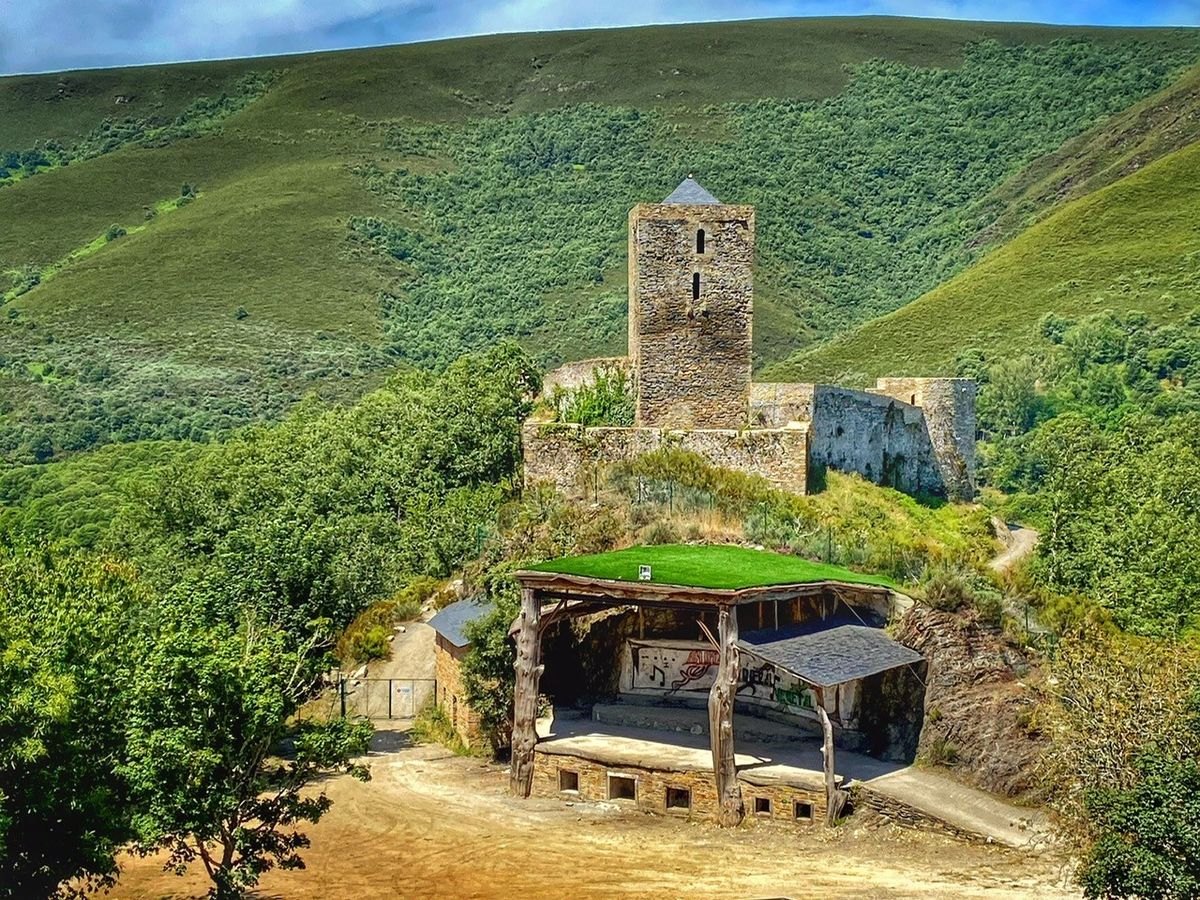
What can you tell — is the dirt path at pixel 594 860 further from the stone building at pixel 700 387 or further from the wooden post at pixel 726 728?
the stone building at pixel 700 387

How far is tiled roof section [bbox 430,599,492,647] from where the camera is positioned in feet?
81.8

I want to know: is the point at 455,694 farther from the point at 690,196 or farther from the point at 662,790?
the point at 690,196

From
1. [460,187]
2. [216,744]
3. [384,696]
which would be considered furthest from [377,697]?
[460,187]

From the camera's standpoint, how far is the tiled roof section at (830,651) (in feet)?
66.0

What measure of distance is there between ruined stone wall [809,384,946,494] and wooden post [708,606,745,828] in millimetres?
11404

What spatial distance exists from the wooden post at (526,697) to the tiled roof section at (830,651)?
3613mm

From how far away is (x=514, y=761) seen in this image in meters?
22.2

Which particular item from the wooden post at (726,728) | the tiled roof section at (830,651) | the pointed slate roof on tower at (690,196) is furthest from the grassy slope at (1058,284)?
the wooden post at (726,728)

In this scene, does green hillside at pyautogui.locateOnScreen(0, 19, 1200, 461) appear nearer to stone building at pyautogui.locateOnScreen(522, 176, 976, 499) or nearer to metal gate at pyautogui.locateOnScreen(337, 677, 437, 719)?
stone building at pyautogui.locateOnScreen(522, 176, 976, 499)

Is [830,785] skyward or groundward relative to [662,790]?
skyward

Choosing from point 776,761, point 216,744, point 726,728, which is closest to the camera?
point 216,744

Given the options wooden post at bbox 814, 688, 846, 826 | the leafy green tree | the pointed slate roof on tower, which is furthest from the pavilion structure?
the pointed slate roof on tower

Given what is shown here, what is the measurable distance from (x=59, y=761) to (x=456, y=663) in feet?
36.4

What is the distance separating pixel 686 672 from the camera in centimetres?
2497
